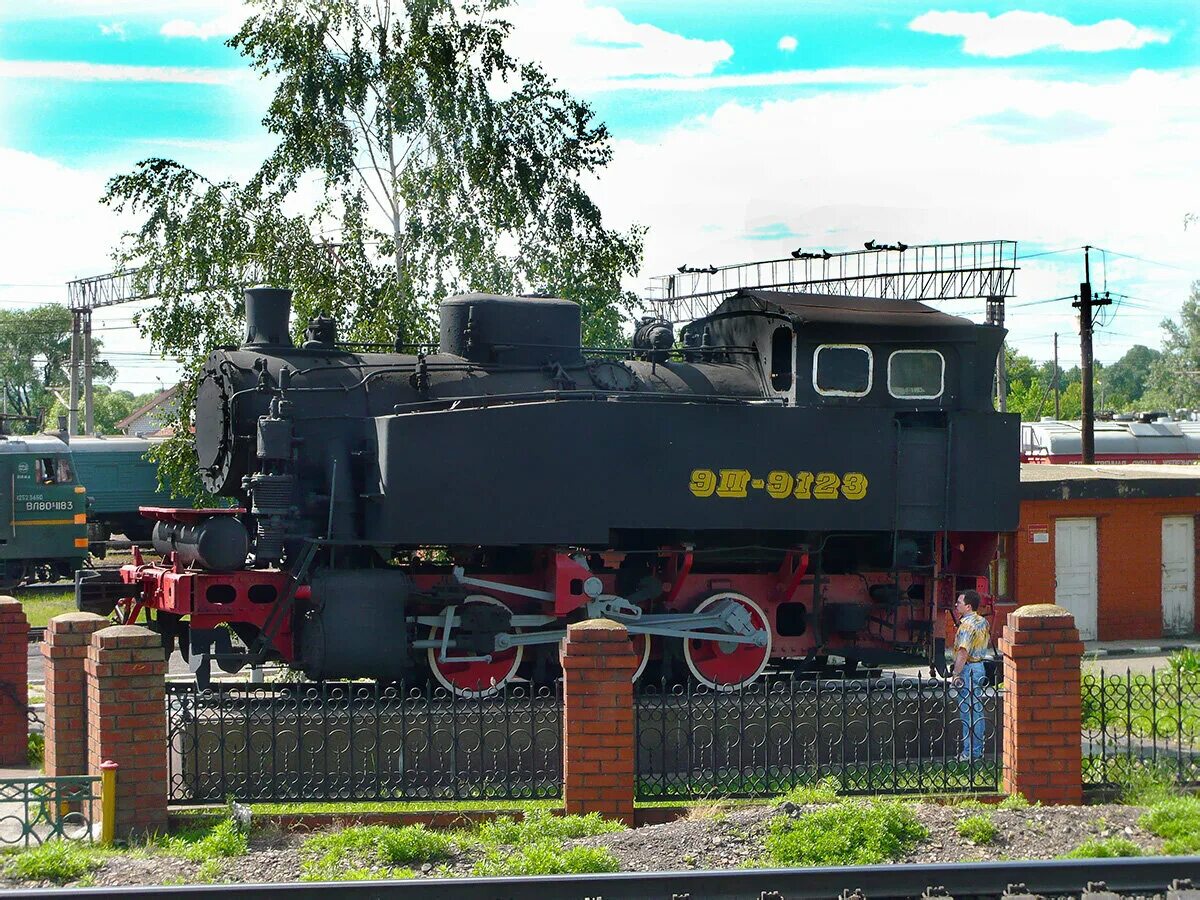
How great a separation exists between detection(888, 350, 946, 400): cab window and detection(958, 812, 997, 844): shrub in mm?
5516

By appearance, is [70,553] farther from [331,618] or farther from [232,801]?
[232,801]

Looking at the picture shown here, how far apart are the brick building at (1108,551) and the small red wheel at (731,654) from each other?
7.20 meters

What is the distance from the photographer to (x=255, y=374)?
11367 mm

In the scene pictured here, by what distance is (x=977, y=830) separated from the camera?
24.1 ft

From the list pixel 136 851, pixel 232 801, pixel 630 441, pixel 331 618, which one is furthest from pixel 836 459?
pixel 136 851

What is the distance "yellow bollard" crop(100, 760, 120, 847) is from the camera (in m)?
7.61

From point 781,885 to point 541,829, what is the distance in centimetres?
180

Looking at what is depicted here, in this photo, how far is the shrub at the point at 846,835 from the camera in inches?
279

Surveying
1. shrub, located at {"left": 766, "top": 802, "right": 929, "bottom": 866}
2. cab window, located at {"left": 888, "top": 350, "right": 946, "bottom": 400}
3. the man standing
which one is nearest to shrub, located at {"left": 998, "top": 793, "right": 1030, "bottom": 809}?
shrub, located at {"left": 766, "top": 802, "right": 929, "bottom": 866}

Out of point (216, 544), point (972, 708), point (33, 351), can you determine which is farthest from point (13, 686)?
point (33, 351)

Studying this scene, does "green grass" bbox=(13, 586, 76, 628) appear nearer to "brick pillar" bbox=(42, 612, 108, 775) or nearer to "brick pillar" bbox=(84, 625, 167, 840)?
"brick pillar" bbox=(42, 612, 108, 775)

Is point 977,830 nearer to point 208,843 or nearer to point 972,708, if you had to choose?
point 972,708

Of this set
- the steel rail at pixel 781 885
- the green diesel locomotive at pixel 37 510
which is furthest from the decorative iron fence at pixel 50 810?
the green diesel locomotive at pixel 37 510

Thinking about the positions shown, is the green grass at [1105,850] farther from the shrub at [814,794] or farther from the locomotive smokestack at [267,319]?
the locomotive smokestack at [267,319]
